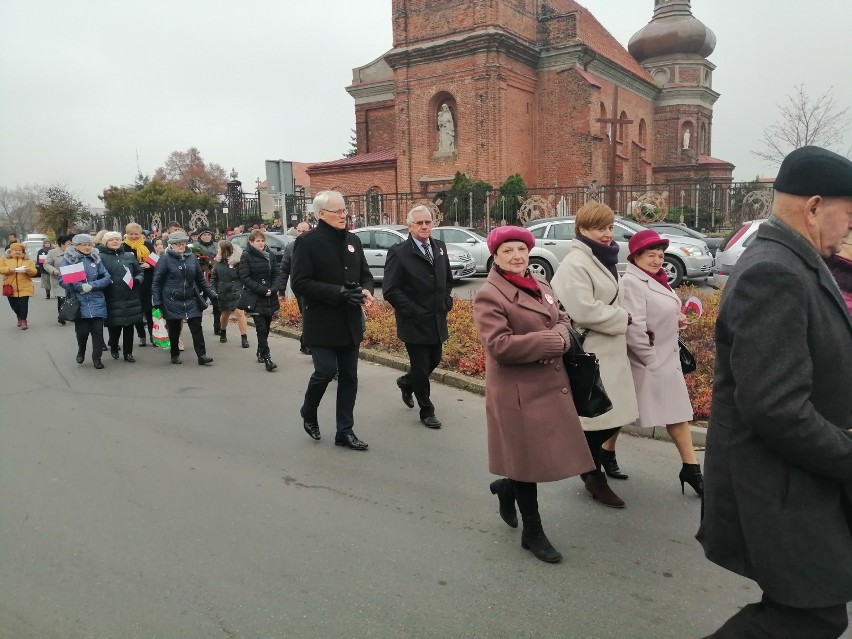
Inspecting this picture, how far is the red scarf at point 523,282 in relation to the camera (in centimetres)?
358

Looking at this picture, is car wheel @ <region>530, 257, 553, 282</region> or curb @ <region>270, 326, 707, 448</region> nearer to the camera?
curb @ <region>270, 326, 707, 448</region>

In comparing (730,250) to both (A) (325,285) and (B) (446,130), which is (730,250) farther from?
(B) (446,130)

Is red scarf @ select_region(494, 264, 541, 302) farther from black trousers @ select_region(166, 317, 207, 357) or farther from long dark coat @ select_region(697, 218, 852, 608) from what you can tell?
black trousers @ select_region(166, 317, 207, 357)

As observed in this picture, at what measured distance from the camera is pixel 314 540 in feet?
13.0

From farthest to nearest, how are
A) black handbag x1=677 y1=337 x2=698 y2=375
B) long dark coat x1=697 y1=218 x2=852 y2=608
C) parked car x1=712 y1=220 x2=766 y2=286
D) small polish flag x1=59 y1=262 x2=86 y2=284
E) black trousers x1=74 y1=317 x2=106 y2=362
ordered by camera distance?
parked car x1=712 y1=220 x2=766 y2=286 < black trousers x1=74 y1=317 x2=106 y2=362 < small polish flag x1=59 y1=262 x2=86 y2=284 < black handbag x1=677 y1=337 x2=698 y2=375 < long dark coat x1=697 y1=218 x2=852 y2=608

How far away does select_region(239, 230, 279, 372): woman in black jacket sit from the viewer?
30.2 feet

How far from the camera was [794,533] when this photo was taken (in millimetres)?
1961

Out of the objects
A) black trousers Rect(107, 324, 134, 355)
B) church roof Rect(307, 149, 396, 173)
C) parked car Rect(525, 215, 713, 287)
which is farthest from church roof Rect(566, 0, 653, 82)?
black trousers Rect(107, 324, 134, 355)

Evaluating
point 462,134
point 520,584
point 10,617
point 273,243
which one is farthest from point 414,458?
point 462,134

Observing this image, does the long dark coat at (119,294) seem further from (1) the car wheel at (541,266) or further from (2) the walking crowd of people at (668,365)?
(1) the car wheel at (541,266)

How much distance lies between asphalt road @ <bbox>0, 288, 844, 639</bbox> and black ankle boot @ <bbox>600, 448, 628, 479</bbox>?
0.12 meters

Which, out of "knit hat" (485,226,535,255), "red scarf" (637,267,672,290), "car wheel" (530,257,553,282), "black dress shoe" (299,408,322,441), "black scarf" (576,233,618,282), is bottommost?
"black dress shoe" (299,408,322,441)

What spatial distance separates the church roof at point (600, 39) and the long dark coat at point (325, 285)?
109 ft

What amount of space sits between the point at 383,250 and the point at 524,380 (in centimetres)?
1516
